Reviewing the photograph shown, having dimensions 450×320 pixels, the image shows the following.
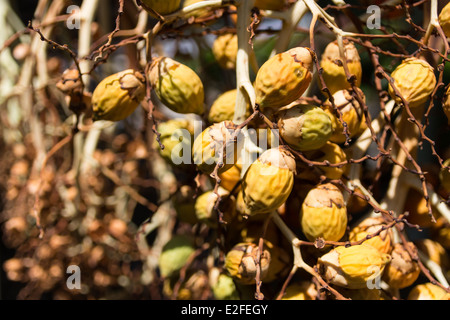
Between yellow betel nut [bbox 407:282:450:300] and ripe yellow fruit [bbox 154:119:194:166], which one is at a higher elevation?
ripe yellow fruit [bbox 154:119:194:166]

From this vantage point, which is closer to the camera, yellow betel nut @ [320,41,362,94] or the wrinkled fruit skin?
yellow betel nut @ [320,41,362,94]

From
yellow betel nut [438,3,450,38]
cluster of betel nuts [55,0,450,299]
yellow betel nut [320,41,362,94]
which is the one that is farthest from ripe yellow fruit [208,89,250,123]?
yellow betel nut [438,3,450,38]

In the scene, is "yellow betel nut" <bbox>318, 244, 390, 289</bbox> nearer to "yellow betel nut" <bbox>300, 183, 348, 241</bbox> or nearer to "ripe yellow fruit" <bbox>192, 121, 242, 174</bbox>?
"yellow betel nut" <bbox>300, 183, 348, 241</bbox>

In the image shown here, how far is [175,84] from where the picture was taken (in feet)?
1.50

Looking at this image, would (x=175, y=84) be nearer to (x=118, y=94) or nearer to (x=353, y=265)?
(x=118, y=94)

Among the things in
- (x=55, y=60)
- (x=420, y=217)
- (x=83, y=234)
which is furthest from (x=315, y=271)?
(x=55, y=60)

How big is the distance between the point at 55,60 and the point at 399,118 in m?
0.70

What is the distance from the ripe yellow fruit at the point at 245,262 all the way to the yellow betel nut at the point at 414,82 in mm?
204

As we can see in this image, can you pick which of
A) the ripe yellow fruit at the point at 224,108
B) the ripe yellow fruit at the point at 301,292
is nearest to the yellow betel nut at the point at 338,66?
the ripe yellow fruit at the point at 224,108

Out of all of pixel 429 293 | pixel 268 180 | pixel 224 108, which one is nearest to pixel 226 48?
pixel 224 108

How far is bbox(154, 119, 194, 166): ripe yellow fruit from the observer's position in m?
0.52

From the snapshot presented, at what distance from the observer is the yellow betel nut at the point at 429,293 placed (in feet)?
1.53

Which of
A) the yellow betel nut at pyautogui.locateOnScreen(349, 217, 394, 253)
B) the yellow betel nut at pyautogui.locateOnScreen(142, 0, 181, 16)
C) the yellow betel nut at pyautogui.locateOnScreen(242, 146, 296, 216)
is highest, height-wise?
the yellow betel nut at pyautogui.locateOnScreen(142, 0, 181, 16)

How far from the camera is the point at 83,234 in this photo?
2.54 ft
